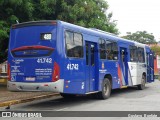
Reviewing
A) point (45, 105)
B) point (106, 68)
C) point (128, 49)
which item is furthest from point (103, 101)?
point (128, 49)

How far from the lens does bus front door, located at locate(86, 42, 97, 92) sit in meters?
14.0

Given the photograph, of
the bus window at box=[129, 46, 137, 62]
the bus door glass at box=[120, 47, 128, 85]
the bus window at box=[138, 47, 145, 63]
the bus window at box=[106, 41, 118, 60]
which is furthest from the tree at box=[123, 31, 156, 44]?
the bus window at box=[106, 41, 118, 60]

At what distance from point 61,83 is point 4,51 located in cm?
955

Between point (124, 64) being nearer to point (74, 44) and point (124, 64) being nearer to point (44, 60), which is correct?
point (74, 44)

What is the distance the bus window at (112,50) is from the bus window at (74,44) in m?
2.82

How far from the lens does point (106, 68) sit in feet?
51.4

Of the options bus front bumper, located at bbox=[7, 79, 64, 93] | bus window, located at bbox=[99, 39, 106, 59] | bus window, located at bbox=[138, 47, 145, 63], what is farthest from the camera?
bus window, located at bbox=[138, 47, 145, 63]

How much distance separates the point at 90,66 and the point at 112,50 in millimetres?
2590

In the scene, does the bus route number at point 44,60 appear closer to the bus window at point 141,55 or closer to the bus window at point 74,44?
the bus window at point 74,44

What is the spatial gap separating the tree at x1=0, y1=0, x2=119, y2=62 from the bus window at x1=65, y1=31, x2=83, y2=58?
5055 mm

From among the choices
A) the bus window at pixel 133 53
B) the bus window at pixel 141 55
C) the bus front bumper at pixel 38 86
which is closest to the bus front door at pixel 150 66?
the bus window at pixel 141 55

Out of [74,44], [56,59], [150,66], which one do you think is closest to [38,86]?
[56,59]

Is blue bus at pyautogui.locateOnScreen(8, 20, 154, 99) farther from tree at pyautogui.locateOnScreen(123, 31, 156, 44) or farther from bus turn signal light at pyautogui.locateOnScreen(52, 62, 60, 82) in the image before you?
tree at pyautogui.locateOnScreen(123, 31, 156, 44)

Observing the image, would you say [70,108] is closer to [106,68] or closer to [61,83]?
[61,83]
